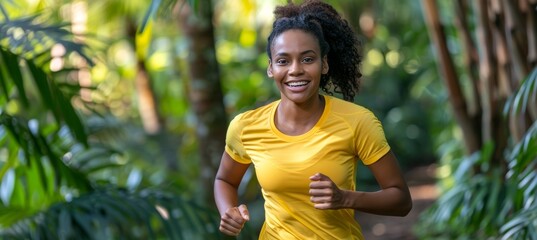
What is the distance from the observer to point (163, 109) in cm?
1295

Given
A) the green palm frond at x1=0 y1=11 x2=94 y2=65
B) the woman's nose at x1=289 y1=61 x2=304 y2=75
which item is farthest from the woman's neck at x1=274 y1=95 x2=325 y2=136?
the green palm frond at x1=0 y1=11 x2=94 y2=65

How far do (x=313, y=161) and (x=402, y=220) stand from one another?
783 centimetres

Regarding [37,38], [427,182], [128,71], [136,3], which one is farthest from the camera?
[427,182]

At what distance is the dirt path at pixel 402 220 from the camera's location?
953 cm

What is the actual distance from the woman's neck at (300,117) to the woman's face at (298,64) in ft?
0.13

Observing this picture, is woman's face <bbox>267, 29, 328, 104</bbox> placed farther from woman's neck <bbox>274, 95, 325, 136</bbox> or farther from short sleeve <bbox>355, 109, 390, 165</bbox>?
short sleeve <bbox>355, 109, 390, 165</bbox>

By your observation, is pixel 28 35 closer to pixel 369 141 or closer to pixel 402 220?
pixel 369 141

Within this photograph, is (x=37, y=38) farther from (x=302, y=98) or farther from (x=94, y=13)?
(x=94, y=13)

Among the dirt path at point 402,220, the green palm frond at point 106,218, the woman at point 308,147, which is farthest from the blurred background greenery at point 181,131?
the woman at point 308,147

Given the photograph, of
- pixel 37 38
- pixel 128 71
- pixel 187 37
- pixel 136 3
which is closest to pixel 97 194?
pixel 37 38

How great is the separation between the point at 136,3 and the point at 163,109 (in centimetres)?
367

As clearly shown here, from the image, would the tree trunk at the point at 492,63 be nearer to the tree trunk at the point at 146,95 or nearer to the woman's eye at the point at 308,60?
the woman's eye at the point at 308,60

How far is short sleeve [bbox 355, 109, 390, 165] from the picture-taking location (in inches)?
111

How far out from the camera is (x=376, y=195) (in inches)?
109
